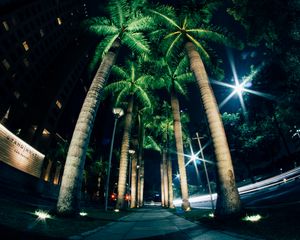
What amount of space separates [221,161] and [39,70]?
36848 mm

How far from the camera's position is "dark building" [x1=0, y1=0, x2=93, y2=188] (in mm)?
27891

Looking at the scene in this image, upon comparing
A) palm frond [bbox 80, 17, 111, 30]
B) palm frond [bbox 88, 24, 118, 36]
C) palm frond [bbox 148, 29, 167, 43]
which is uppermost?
palm frond [bbox 148, 29, 167, 43]

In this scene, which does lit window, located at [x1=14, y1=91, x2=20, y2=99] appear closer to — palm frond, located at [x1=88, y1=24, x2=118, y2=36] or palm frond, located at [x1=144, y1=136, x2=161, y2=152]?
palm frond, located at [x1=88, y1=24, x2=118, y2=36]

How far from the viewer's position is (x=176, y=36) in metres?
15.4

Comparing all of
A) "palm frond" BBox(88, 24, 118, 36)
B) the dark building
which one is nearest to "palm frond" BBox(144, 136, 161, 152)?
the dark building

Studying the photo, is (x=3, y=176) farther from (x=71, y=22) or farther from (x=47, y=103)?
(x=71, y=22)

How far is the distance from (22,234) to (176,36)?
49.2ft

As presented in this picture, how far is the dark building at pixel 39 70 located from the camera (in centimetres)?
2789

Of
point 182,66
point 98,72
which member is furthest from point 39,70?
point 98,72

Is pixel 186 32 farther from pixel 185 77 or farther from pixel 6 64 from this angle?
pixel 6 64

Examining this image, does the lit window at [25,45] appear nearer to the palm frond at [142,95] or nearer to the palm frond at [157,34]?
the palm frond at [142,95]

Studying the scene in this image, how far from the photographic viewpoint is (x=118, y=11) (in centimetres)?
1423

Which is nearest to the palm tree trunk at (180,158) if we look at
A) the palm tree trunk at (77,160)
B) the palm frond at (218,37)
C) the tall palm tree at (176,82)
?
the tall palm tree at (176,82)

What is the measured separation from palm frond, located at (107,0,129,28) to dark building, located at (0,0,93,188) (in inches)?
336
